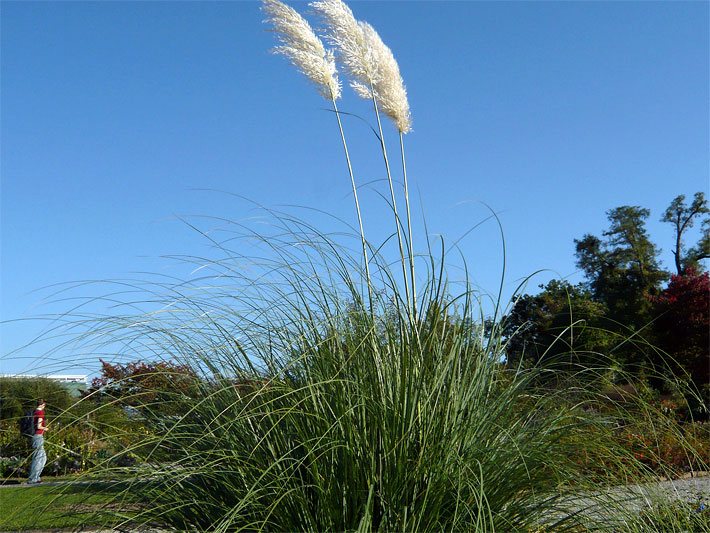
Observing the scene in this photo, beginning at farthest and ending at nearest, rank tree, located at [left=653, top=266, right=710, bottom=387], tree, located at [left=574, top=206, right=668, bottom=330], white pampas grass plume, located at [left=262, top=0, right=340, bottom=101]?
tree, located at [left=574, top=206, right=668, bottom=330], tree, located at [left=653, top=266, right=710, bottom=387], white pampas grass plume, located at [left=262, top=0, right=340, bottom=101]

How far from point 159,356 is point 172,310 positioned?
14.3 inches

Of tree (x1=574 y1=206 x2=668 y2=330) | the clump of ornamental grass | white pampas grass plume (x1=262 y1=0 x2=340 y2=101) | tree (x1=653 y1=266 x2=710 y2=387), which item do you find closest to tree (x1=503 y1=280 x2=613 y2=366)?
the clump of ornamental grass

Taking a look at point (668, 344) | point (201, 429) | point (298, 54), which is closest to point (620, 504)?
point (201, 429)

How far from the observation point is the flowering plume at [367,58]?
166 inches

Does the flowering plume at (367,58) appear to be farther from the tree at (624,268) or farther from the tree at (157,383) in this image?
the tree at (624,268)

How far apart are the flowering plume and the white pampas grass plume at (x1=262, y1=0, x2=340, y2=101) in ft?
0.44

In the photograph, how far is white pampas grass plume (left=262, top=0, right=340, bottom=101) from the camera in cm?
416

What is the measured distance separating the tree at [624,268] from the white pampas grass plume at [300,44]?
24021 mm

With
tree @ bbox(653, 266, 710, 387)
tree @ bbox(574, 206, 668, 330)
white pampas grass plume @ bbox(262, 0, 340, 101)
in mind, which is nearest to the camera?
white pampas grass plume @ bbox(262, 0, 340, 101)

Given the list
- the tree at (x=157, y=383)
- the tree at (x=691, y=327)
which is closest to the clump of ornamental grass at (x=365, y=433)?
the tree at (x=157, y=383)

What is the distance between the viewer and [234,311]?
3260 mm

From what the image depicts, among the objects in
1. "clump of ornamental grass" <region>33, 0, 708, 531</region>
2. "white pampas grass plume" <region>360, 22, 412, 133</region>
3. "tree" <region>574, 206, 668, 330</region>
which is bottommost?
"clump of ornamental grass" <region>33, 0, 708, 531</region>

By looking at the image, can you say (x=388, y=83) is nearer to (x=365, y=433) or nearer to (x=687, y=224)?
(x=365, y=433)

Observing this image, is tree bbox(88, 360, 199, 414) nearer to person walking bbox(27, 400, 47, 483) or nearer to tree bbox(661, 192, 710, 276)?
person walking bbox(27, 400, 47, 483)
